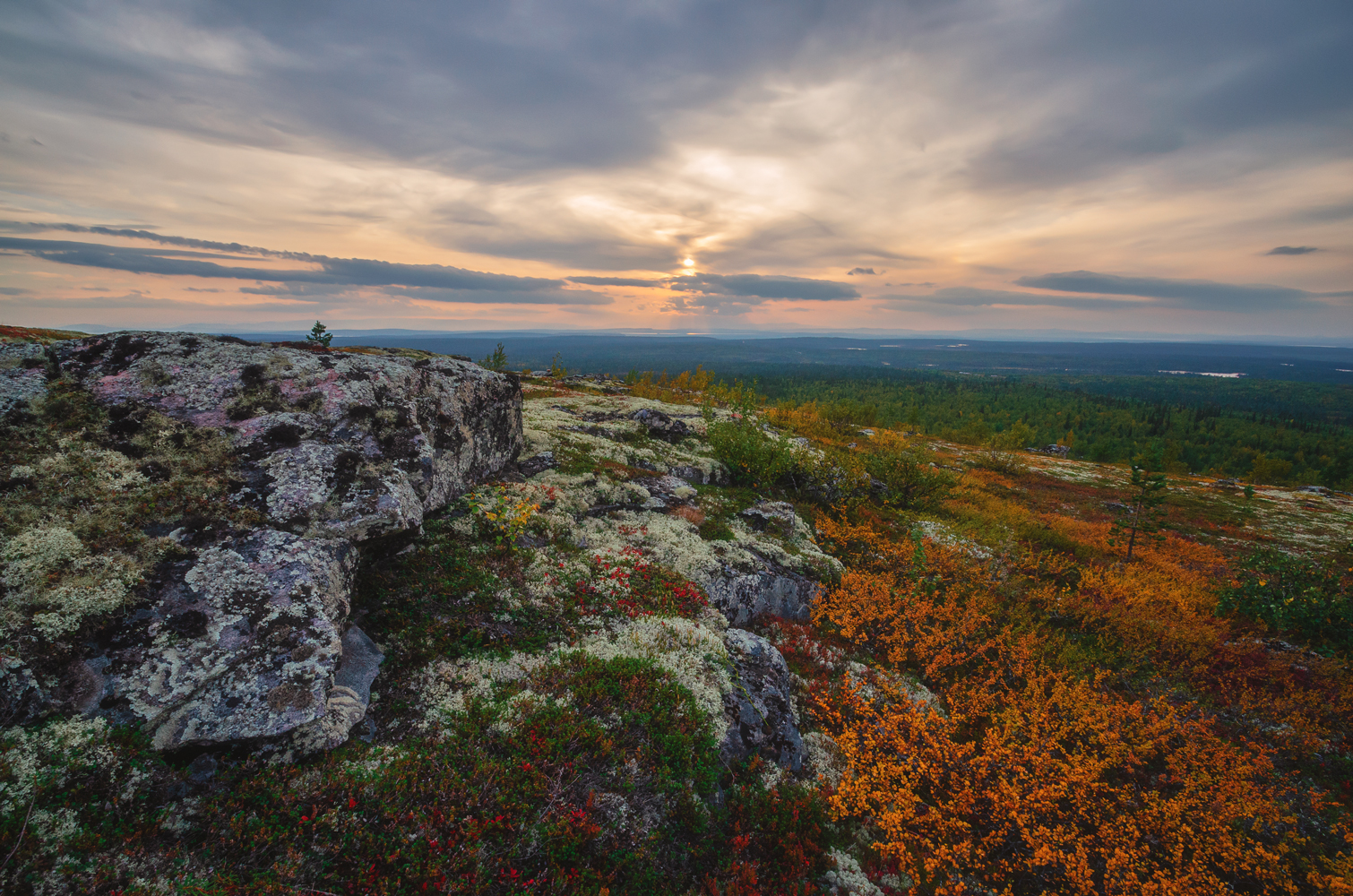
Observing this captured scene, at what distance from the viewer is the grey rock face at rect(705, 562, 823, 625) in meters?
13.4

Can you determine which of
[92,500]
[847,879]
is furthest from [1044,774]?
[92,500]

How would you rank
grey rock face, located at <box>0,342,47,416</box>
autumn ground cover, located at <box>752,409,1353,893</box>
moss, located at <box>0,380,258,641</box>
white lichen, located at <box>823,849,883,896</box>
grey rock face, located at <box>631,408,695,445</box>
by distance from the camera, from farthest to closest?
grey rock face, located at <box>631,408,695,445</box> < autumn ground cover, located at <box>752,409,1353,893</box> < grey rock face, located at <box>0,342,47,416</box> < white lichen, located at <box>823,849,883,896</box> < moss, located at <box>0,380,258,641</box>

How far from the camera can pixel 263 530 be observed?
24.2 ft

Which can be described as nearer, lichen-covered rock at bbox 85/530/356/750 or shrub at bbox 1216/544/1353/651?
lichen-covered rock at bbox 85/530/356/750

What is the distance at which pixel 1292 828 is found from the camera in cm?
1093

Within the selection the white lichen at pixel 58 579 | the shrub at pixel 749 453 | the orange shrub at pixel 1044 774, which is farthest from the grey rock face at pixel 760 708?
the shrub at pixel 749 453

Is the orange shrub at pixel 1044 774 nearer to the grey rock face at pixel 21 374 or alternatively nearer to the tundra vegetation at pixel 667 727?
the tundra vegetation at pixel 667 727

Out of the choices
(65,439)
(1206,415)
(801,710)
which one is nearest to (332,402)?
(65,439)

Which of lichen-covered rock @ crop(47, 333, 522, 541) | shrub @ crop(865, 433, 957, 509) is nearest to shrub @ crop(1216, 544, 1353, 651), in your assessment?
shrub @ crop(865, 433, 957, 509)

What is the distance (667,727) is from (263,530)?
→ 744 centimetres

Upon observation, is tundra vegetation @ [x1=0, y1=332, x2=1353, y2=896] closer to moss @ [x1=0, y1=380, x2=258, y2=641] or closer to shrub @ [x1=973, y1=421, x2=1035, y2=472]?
moss @ [x1=0, y1=380, x2=258, y2=641]

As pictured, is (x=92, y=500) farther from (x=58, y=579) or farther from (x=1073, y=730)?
(x=1073, y=730)

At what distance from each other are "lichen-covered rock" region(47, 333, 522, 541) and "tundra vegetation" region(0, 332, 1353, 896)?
695mm

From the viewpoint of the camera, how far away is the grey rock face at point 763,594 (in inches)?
528
